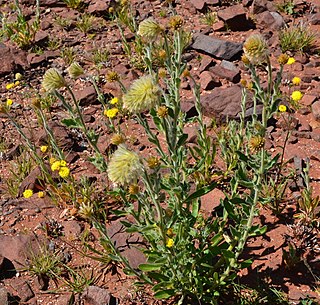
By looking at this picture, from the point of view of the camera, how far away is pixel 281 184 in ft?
15.0

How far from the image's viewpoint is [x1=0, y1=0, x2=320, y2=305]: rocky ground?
13.5 feet

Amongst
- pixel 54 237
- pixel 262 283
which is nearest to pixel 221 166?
pixel 262 283

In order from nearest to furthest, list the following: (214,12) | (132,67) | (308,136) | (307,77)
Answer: (308,136)
(307,77)
(132,67)
(214,12)

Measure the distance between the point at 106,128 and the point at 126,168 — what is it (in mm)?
3100

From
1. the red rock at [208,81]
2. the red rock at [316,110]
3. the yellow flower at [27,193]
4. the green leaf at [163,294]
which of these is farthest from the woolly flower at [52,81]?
the red rock at [316,110]

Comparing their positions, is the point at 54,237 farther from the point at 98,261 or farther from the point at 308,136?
the point at 308,136

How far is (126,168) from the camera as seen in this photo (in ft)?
8.77

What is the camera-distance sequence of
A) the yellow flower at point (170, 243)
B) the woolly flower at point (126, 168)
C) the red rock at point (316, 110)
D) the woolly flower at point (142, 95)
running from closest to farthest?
the woolly flower at point (126, 168) → the woolly flower at point (142, 95) → the yellow flower at point (170, 243) → the red rock at point (316, 110)

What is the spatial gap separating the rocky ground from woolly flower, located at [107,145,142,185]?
1.56m

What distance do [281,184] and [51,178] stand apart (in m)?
2.20

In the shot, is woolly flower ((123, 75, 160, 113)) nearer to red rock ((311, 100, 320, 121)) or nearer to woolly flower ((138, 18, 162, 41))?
woolly flower ((138, 18, 162, 41))

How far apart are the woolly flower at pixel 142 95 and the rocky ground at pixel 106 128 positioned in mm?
1667

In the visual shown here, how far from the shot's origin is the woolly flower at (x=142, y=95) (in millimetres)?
2824

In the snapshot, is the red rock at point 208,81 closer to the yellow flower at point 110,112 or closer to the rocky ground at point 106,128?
the rocky ground at point 106,128
